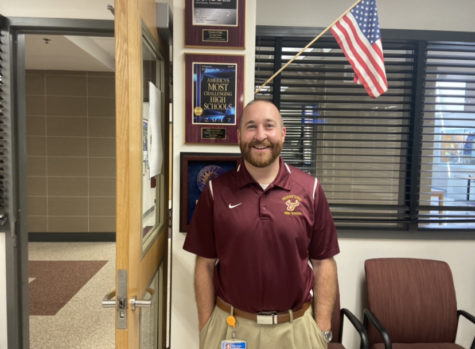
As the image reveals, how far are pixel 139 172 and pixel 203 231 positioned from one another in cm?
39

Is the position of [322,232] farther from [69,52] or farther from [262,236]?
[69,52]

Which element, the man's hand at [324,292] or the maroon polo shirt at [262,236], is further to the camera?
the man's hand at [324,292]

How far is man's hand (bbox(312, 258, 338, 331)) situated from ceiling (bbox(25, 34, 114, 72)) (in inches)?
128

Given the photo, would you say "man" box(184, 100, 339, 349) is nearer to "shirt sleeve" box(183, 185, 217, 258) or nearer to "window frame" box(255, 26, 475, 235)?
"shirt sleeve" box(183, 185, 217, 258)

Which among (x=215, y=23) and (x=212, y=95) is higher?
(x=215, y=23)

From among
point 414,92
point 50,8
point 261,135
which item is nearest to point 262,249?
point 261,135

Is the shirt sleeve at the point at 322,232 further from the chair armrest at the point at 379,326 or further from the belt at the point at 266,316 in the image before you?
the chair armrest at the point at 379,326

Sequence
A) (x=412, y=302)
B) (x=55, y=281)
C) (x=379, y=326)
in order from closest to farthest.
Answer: (x=379, y=326)
(x=412, y=302)
(x=55, y=281)

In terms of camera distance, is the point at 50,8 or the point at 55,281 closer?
the point at 50,8

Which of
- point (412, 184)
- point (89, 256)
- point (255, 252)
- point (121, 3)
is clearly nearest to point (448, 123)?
point (412, 184)

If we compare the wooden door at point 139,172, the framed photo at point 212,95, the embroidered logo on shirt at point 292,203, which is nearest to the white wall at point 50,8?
the wooden door at point 139,172

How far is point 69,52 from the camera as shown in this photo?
13.4ft

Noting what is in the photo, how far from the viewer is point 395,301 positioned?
2.12 m

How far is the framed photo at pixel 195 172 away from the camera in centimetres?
164
